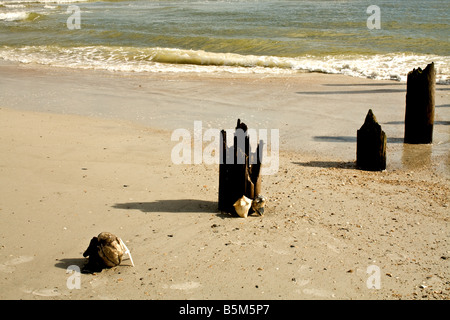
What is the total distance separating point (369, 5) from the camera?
31.1m

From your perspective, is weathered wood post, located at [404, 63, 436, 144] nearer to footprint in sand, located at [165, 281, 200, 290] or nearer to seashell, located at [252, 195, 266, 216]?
seashell, located at [252, 195, 266, 216]

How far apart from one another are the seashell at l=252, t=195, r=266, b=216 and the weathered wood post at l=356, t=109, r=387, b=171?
227 centimetres

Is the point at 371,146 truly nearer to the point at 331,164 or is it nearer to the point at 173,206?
the point at 331,164

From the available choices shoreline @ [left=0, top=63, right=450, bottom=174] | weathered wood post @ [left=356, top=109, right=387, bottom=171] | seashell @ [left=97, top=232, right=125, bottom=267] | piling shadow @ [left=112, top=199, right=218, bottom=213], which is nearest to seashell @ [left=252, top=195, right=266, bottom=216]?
piling shadow @ [left=112, top=199, right=218, bottom=213]

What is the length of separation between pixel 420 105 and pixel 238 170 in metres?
4.00

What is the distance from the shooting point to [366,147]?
7047 millimetres

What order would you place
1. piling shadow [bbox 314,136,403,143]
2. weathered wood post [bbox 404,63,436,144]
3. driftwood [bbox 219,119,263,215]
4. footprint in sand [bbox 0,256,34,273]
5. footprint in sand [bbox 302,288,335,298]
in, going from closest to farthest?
footprint in sand [bbox 302,288,335,298] → footprint in sand [bbox 0,256,34,273] → driftwood [bbox 219,119,263,215] → weathered wood post [bbox 404,63,436,144] → piling shadow [bbox 314,136,403,143]

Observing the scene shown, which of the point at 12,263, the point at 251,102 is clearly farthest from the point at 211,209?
the point at 251,102

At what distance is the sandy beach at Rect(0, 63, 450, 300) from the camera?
418 cm

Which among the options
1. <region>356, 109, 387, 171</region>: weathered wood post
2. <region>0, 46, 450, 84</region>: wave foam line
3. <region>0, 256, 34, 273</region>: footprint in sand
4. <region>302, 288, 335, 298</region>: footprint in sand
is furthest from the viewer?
<region>0, 46, 450, 84</region>: wave foam line

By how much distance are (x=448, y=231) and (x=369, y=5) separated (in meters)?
28.2

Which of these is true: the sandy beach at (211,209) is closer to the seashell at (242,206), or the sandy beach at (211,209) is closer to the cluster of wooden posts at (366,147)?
the seashell at (242,206)

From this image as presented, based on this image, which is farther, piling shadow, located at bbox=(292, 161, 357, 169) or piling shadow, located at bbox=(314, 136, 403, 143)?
piling shadow, located at bbox=(314, 136, 403, 143)

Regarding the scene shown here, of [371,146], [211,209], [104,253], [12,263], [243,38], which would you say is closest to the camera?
[104,253]
